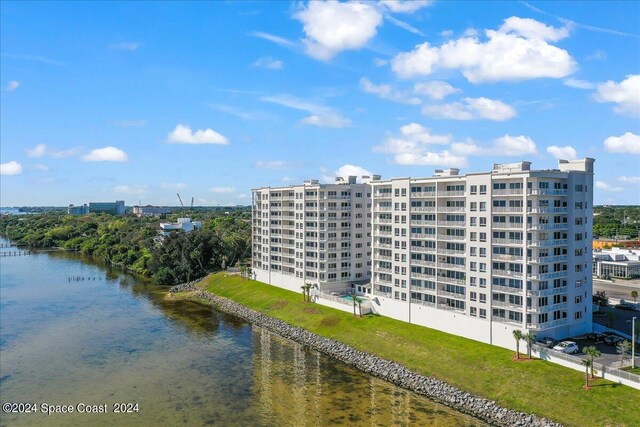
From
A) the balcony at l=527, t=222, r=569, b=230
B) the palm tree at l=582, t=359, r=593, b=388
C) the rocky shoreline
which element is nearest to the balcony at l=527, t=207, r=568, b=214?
the balcony at l=527, t=222, r=569, b=230

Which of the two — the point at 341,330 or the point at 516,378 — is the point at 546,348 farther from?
the point at 341,330

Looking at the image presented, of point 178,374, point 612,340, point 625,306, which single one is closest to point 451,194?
point 612,340

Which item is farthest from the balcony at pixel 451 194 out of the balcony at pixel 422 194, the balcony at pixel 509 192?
the balcony at pixel 509 192

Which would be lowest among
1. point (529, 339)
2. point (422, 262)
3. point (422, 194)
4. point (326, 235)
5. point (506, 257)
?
point (529, 339)

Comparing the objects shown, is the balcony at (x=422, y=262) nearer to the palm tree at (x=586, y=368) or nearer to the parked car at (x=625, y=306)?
the palm tree at (x=586, y=368)

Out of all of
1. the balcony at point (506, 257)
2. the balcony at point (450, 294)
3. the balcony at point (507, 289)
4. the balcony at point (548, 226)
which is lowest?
the balcony at point (450, 294)

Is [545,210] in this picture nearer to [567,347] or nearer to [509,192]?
[509,192]
